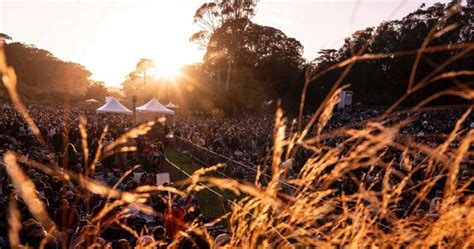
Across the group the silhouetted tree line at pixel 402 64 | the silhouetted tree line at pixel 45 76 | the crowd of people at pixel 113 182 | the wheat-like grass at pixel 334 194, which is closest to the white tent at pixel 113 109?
the crowd of people at pixel 113 182

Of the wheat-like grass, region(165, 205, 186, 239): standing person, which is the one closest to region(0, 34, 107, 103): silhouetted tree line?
the wheat-like grass

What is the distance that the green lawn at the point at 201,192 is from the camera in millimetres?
10711

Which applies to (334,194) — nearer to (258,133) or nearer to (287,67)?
(258,133)

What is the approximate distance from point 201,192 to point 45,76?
9123cm

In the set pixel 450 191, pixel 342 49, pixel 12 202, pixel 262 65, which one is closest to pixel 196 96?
pixel 262 65

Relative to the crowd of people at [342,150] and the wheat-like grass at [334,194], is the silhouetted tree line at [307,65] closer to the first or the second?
the crowd of people at [342,150]

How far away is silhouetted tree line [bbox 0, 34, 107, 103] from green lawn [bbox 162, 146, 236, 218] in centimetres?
5343

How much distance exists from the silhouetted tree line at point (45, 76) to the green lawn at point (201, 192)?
53427 mm

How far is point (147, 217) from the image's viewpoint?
9.07 m

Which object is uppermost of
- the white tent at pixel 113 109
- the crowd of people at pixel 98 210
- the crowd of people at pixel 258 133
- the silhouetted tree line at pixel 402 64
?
the silhouetted tree line at pixel 402 64

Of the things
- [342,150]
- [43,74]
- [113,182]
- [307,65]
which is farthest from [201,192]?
[43,74]

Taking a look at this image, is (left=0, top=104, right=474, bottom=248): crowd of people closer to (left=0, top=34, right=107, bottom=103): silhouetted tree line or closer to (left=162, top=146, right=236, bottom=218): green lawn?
(left=162, top=146, right=236, bottom=218): green lawn

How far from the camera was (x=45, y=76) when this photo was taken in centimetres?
9319

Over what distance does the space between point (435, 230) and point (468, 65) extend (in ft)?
128
